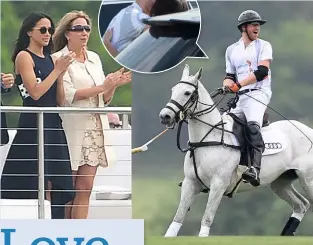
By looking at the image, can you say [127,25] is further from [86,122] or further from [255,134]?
[255,134]

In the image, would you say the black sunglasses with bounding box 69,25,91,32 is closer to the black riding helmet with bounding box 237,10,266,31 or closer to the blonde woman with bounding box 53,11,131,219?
the blonde woman with bounding box 53,11,131,219

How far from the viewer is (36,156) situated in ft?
22.5

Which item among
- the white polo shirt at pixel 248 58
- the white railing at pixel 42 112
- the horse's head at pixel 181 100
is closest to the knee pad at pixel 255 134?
the white polo shirt at pixel 248 58

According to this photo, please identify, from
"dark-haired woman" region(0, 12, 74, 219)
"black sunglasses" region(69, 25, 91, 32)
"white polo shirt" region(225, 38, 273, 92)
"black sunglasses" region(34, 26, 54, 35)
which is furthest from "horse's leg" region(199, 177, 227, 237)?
"black sunglasses" region(34, 26, 54, 35)

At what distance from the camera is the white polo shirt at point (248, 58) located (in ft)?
22.3

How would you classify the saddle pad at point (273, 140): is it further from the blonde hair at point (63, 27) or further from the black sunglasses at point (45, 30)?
the black sunglasses at point (45, 30)

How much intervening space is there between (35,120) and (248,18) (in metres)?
1.35

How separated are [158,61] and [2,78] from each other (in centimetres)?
89

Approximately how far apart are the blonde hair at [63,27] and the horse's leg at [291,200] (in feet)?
4.69

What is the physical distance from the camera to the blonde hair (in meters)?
6.88

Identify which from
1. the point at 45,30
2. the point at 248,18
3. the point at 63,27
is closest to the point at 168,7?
the point at 248,18

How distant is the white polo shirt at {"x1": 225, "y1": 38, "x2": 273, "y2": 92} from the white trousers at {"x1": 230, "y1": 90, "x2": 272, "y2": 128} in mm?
45

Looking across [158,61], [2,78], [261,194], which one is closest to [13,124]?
[2,78]

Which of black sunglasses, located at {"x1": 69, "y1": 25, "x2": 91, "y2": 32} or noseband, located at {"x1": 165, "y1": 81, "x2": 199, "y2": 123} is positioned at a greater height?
black sunglasses, located at {"x1": 69, "y1": 25, "x2": 91, "y2": 32}
